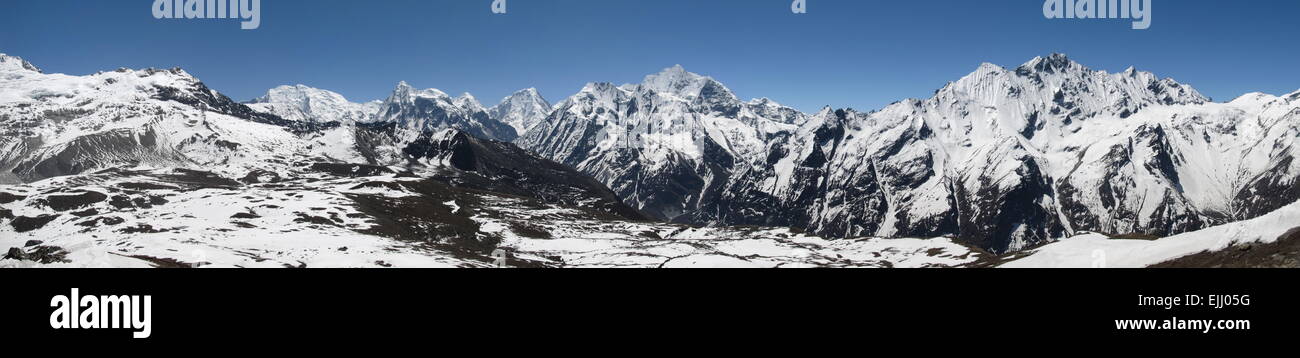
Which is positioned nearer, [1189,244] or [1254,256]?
[1254,256]

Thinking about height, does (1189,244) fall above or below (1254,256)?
above

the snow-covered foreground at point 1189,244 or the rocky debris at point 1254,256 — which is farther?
the snow-covered foreground at point 1189,244

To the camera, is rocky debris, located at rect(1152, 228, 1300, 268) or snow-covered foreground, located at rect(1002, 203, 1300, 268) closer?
rocky debris, located at rect(1152, 228, 1300, 268)
